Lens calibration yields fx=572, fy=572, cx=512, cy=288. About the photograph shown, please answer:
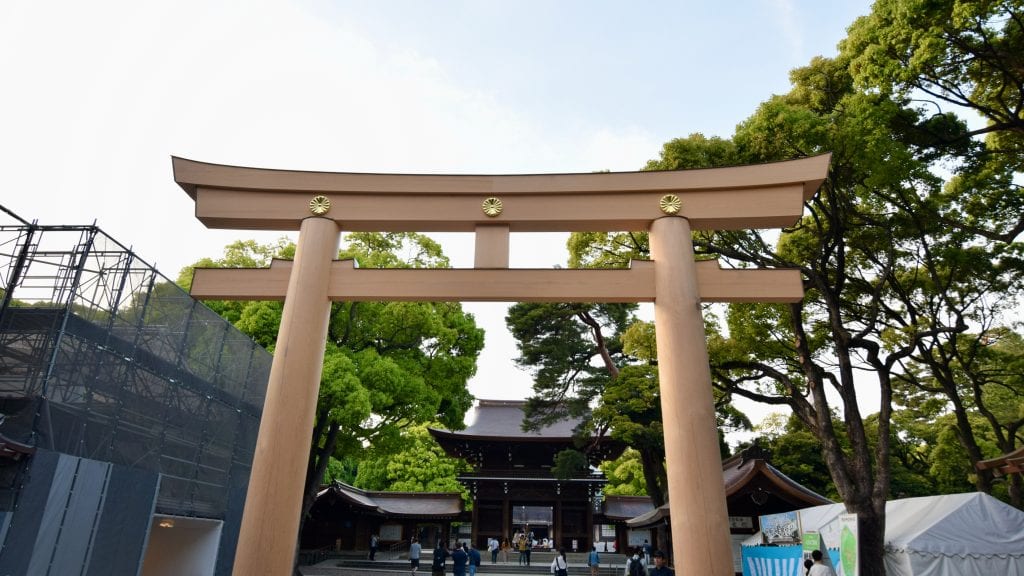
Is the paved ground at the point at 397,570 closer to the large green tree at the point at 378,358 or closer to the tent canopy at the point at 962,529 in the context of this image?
the large green tree at the point at 378,358

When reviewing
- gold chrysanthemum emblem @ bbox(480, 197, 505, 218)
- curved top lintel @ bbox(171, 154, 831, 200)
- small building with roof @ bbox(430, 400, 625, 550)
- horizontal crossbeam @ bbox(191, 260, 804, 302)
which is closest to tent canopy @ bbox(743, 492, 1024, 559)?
horizontal crossbeam @ bbox(191, 260, 804, 302)

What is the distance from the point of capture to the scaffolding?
6.68 meters

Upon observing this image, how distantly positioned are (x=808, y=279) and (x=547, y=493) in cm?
1700

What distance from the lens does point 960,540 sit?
9.96 m

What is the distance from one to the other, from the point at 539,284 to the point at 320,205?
2.52 meters

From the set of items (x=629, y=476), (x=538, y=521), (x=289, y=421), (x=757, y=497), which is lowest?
(x=538, y=521)

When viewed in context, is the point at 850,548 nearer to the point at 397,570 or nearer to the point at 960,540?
the point at 960,540

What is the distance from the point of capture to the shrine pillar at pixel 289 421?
4984 millimetres

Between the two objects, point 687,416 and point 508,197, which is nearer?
point 687,416

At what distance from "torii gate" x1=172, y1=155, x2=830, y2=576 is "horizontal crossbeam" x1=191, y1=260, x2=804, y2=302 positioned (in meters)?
0.01

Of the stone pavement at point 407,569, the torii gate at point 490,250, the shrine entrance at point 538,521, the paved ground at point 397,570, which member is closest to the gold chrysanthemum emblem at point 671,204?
the torii gate at point 490,250

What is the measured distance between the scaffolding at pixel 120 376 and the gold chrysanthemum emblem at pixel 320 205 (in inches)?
135

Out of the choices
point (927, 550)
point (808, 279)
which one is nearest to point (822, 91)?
point (808, 279)

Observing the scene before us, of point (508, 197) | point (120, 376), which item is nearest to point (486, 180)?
point (508, 197)
